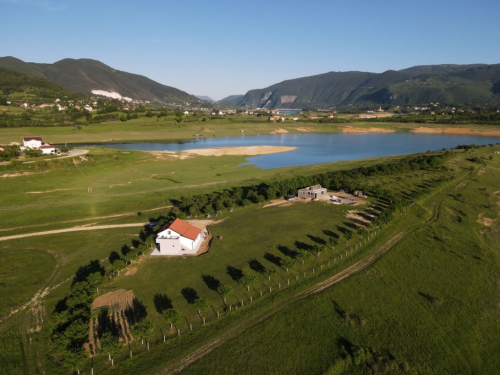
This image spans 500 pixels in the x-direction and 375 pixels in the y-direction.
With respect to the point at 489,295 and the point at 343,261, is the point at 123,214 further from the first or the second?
the point at 489,295

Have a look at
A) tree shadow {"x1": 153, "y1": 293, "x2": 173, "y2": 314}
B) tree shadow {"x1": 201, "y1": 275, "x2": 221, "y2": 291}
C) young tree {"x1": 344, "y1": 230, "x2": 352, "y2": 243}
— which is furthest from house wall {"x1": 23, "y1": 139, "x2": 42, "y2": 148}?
young tree {"x1": 344, "y1": 230, "x2": 352, "y2": 243}

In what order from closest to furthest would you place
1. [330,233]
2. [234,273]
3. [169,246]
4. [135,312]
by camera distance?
[135,312] < [234,273] < [169,246] < [330,233]

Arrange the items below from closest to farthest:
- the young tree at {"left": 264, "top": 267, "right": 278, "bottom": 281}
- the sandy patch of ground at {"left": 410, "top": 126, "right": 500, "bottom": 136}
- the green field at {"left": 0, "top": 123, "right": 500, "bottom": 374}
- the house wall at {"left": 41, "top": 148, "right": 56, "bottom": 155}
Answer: the green field at {"left": 0, "top": 123, "right": 500, "bottom": 374}
the young tree at {"left": 264, "top": 267, "right": 278, "bottom": 281}
the house wall at {"left": 41, "top": 148, "right": 56, "bottom": 155}
the sandy patch of ground at {"left": 410, "top": 126, "right": 500, "bottom": 136}

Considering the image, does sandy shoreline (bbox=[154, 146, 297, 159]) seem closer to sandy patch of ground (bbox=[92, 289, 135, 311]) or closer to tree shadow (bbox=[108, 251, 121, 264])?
tree shadow (bbox=[108, 251, 121, 264])

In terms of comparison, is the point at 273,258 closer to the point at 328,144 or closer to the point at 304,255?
the point at 304,255

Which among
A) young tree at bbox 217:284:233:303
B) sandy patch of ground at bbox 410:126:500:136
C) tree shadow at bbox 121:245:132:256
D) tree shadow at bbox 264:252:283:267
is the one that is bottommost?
tree shadow at bbox 121:245:132:256

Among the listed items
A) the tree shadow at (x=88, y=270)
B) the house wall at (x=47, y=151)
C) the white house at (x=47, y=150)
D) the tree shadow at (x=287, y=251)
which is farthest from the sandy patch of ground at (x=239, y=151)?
the tree shadow at (x=88, y=270)

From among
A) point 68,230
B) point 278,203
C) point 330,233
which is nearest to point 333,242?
point 330,233
